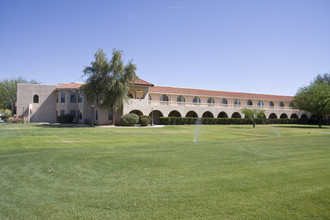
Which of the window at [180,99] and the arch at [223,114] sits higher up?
the window at [180,99]

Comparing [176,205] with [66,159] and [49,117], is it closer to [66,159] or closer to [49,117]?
[66,159]

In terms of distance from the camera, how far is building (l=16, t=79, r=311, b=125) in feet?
125

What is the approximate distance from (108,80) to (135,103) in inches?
238

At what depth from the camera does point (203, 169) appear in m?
7.54

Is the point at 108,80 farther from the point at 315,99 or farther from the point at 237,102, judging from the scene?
the point at 315,99

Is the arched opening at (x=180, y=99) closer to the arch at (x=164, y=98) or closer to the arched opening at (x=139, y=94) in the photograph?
the arch at (x=164, y=98)

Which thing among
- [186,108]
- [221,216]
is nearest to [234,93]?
[186,108]

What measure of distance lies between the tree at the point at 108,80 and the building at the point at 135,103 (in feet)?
7.51

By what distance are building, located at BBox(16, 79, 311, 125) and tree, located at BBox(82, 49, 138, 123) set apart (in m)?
2.29

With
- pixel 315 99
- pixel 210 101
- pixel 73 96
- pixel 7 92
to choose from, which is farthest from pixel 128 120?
pixel 7 92

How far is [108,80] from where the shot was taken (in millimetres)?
33750

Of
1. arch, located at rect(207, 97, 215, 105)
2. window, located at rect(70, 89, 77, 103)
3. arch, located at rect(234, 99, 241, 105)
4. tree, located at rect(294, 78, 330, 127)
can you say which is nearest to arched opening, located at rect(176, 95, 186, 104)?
arch, located at rect(207, 97, 215, 105)

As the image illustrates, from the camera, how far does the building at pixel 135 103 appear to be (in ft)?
125

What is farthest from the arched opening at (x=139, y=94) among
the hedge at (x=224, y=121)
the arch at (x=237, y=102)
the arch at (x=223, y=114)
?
the arch at (x=237, y=102)
